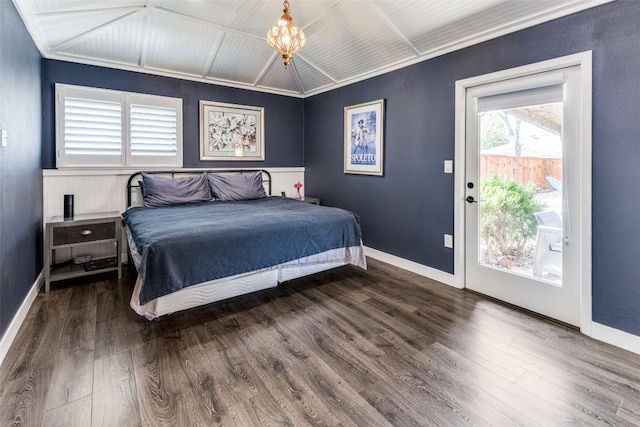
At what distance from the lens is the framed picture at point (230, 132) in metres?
4.51

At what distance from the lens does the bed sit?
7.54ft

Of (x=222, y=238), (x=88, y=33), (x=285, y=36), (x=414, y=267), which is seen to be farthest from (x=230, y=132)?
(x=414, y=267)

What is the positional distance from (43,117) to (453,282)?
15.2ft

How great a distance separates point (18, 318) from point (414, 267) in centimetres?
354

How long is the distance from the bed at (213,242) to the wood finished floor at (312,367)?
27 cm

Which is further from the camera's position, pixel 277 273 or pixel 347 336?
pixel 277 273

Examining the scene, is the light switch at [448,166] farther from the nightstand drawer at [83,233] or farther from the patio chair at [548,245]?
the nightstand drawer at [83,233]

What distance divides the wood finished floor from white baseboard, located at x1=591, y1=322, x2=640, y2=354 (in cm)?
7

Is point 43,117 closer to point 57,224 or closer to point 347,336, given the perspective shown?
point 57,224

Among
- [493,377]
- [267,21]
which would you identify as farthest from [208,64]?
[493,377]

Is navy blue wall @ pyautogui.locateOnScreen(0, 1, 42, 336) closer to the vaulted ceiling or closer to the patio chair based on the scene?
the vaulted ceiling

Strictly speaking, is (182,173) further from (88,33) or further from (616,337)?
(616,337)

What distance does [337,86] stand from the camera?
4.64 meters

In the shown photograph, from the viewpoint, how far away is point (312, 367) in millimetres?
1936
